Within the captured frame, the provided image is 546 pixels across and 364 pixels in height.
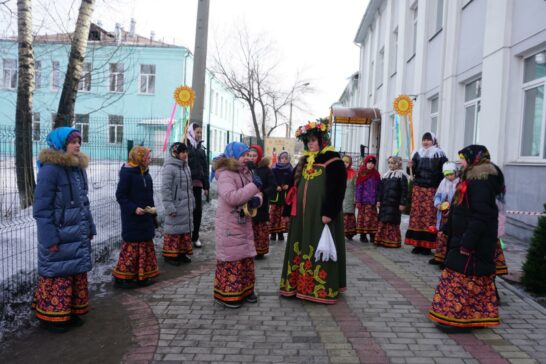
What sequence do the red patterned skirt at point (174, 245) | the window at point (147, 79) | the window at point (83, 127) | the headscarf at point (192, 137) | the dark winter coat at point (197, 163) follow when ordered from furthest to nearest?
the window at point (147, 79)
the window at point (83, 127)
the headscarf at point (192, 137)
the dark winter coat at point (197, 163)
the red patterned skirt at point (174, 245)

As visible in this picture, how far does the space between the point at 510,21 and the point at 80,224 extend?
27.2 feet

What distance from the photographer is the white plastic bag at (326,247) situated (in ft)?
15.2

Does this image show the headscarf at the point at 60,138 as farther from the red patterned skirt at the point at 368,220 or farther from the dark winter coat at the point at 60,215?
the red patterned skirt at the point at 368,220

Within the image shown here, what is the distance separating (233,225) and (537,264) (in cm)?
359

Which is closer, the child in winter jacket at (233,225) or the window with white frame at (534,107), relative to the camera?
the child in winter jacket at (233,225)

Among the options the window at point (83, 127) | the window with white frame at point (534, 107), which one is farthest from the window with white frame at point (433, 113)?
the window at point (83, 127)

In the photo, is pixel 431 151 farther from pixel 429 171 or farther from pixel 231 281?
pixel 231 281

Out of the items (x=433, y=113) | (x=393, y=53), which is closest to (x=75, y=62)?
(x=433, y=113)

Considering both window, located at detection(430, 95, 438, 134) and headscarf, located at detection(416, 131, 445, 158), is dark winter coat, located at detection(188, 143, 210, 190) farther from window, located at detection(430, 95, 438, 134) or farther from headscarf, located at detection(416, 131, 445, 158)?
window, located at detection(430, 95, 438, 134)

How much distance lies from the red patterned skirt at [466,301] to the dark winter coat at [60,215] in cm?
337

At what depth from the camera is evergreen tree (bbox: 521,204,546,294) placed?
5004mm

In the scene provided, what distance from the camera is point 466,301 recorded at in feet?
13.2

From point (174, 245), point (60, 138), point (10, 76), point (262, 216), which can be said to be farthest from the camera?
point (10, 76)

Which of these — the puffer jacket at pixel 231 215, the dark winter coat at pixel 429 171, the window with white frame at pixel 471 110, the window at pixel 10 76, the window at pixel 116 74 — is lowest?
the puffer jacket at pixel 231 215
